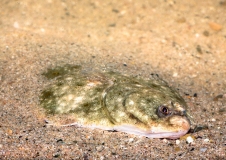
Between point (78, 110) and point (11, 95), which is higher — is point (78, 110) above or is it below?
above

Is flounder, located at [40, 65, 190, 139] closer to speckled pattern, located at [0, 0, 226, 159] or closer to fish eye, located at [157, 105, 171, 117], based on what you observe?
fish eye, located at [157, 105, 171, 117]

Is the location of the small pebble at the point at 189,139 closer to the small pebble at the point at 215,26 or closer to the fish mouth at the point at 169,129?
the fish mouth at the point at 169,129

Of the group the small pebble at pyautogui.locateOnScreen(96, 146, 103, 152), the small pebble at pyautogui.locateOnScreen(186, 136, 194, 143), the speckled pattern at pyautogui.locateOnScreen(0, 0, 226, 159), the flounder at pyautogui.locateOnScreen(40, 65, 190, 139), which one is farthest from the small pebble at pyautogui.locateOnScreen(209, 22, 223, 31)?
the small pebble at pyautogui.locateOnScreen(96, 146, 103, 152)

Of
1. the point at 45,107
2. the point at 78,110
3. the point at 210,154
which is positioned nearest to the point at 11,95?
the point at 45,107

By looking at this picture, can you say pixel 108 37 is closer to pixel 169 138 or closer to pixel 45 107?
pixel 45 107

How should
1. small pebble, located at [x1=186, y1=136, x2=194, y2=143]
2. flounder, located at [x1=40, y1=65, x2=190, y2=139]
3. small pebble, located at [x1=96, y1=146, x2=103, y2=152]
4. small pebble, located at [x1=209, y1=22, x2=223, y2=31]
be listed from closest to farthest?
1. small pebble, located at [x1=96, y1=146, x2=103, y2=152]
2. flounder, located at [x1=40, y1=65, x2=190, y2=139]
3. small pebble, located at [x1=186, y1=136, x2=194, y2=143]
4. small pebble, located at [x1=209, y1=22, x2=223, y2=31]

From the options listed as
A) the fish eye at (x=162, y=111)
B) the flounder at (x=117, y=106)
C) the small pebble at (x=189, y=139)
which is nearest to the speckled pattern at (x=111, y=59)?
the small pebble at (x=189, y=139)

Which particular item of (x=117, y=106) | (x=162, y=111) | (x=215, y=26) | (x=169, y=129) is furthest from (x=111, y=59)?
(x=215, y=26)
